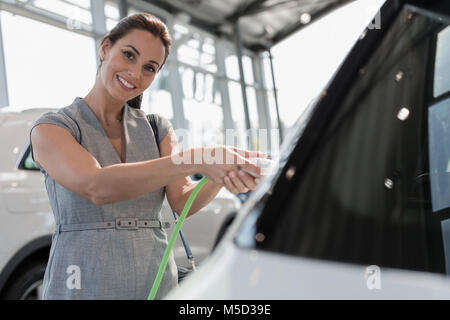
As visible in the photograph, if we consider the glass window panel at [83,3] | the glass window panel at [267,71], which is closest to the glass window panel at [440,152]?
the glass window panel at [83,3]

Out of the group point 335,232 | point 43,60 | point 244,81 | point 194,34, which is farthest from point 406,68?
point 244,81

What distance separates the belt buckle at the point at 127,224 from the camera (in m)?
0.90

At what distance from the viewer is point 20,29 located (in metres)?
4.44

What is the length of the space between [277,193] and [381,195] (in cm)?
18

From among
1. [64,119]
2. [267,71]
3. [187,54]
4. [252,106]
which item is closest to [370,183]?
[64,119]

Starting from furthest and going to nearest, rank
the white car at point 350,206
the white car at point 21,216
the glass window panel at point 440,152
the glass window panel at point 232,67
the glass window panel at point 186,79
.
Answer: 1. the glass window panel at point 232,67
2. the glass window panel at point 186,79
3. the white car at point 21,216
4. the glass window panel at point 440,152
5. the white car at point 350,206

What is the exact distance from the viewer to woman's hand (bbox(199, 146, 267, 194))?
73 cm

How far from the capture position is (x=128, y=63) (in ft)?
3.33

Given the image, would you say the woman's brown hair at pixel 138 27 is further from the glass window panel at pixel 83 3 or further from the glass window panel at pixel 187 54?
the glass window panel at pixel 187 54

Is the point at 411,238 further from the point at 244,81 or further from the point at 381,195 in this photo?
the point at 244,81

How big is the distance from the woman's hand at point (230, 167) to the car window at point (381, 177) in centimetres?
22

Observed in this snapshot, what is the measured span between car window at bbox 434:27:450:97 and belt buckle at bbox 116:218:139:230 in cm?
69

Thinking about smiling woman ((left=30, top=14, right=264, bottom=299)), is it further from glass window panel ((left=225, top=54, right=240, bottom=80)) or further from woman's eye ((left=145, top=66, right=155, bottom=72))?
glass window panel ((left=225, top=54, right=240, bottom=80))

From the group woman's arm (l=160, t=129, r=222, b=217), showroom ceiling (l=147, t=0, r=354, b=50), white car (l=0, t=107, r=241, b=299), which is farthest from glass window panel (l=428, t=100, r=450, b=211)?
showroom ceiling (l=147, t=0, r=354, b=50)
